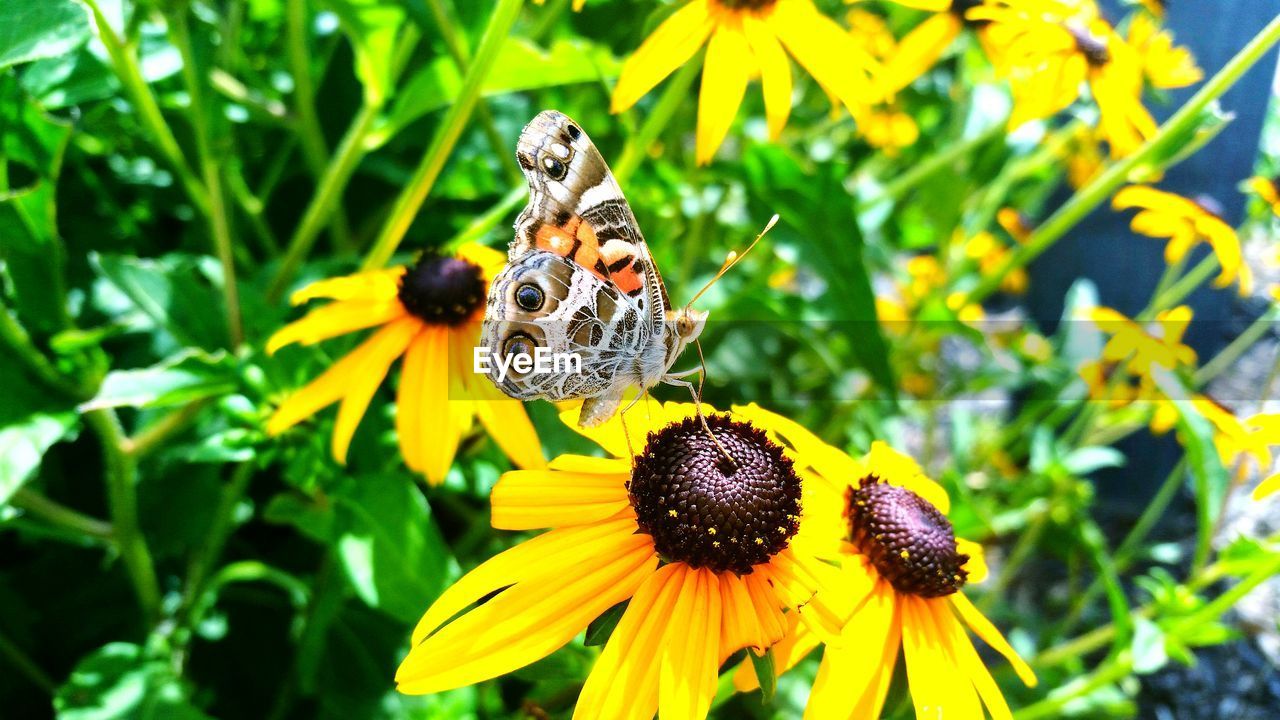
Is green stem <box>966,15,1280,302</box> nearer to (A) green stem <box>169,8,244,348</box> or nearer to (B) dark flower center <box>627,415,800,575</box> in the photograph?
(B) dark flower center <box>627,415,800,575</box>

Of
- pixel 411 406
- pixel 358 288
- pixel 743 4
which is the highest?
pixel 743 4

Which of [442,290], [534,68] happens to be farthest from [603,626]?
[534,68]

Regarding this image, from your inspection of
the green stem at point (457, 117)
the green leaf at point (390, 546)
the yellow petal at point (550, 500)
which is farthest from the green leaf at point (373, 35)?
the yellow petal at point (550, 500)

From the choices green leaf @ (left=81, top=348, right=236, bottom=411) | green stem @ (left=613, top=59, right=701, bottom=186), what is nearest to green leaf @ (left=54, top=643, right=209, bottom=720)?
green leaf @ (left=81, top=348, right=236, bottom=411)

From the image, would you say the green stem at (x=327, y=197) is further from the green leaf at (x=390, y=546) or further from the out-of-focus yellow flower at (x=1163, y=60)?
the out-of-focus yellow flower at (x=1163, y=60)

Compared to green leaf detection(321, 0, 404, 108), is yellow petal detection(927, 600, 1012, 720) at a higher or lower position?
lower

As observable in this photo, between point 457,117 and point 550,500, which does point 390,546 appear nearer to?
point 550,500

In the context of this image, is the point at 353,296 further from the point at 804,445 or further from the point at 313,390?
the point at 804,445
